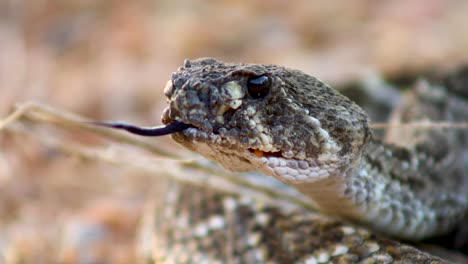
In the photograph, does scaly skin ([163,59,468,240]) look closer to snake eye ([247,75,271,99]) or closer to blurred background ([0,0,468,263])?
snake eye ([247,75,271,99])

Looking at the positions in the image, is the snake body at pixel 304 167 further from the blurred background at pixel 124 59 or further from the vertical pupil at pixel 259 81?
the blurred background at pixel 124 59

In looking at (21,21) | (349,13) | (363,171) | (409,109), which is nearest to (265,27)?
(349,13)

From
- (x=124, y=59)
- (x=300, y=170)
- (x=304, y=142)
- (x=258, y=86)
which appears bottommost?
(x=124, y=59)

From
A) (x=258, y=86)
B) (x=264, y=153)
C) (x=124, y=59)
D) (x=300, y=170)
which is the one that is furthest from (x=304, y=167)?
(x=124, y=59)

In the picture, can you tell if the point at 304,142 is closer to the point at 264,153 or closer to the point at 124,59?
the point at 264,153

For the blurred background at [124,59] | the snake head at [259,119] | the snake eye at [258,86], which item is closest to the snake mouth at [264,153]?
the snake head at [259,119]

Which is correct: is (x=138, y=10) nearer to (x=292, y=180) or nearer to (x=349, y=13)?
(x=349, y=13)
